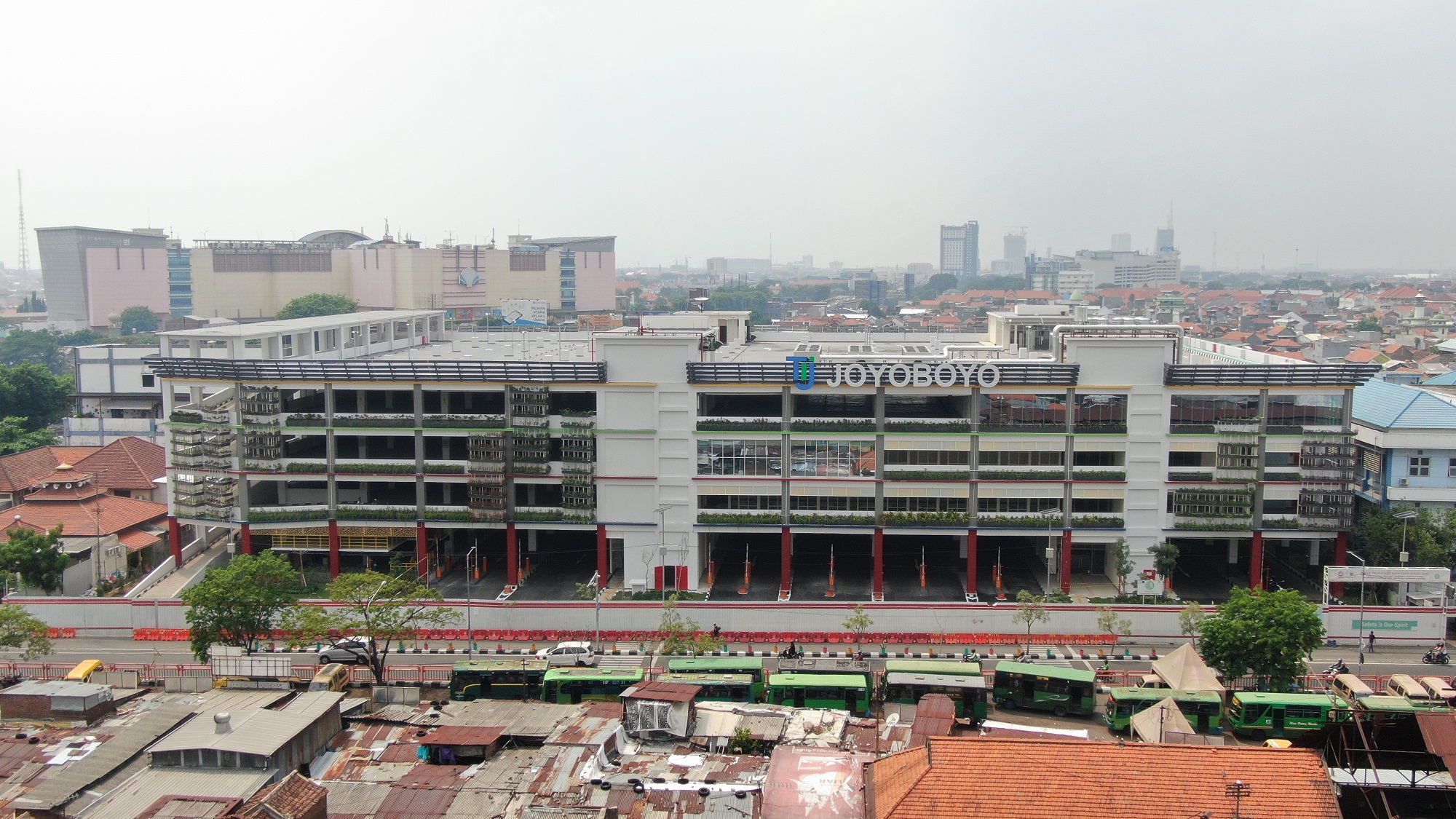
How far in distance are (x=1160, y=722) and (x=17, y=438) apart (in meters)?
109

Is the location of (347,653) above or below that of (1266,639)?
below

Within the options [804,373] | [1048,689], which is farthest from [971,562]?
[1048,689]

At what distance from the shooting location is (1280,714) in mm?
50469

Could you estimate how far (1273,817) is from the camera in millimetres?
30125

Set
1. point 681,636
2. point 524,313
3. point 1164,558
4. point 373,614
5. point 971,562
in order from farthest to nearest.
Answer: point 524,313 < point 971,562 < point 1164,558 < point 681,636 < point 373,614

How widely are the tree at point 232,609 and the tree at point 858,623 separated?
100ft

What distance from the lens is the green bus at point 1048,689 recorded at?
53.5 meters

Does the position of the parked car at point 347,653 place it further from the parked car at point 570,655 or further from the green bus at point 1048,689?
the green bus at point 1048,689

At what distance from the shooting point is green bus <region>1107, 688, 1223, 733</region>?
50844 mm

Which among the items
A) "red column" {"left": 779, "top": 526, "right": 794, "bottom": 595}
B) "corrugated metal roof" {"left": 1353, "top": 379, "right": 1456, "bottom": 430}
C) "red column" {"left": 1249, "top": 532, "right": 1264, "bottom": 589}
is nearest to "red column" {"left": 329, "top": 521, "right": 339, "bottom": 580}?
"red column" {"left": 779, "top": 526, "right": 794, "bottom": 595}

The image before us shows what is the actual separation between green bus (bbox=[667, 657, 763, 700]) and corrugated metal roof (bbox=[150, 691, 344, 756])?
1669cm

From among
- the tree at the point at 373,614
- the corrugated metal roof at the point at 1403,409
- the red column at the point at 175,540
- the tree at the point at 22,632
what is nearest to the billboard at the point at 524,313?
the red column at the point at 175,540

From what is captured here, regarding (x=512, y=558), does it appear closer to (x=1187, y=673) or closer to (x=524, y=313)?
(x=524, y=313)

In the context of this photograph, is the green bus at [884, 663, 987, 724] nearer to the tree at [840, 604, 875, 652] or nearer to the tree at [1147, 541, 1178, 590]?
the tree at [840, 604, 875, 652]
